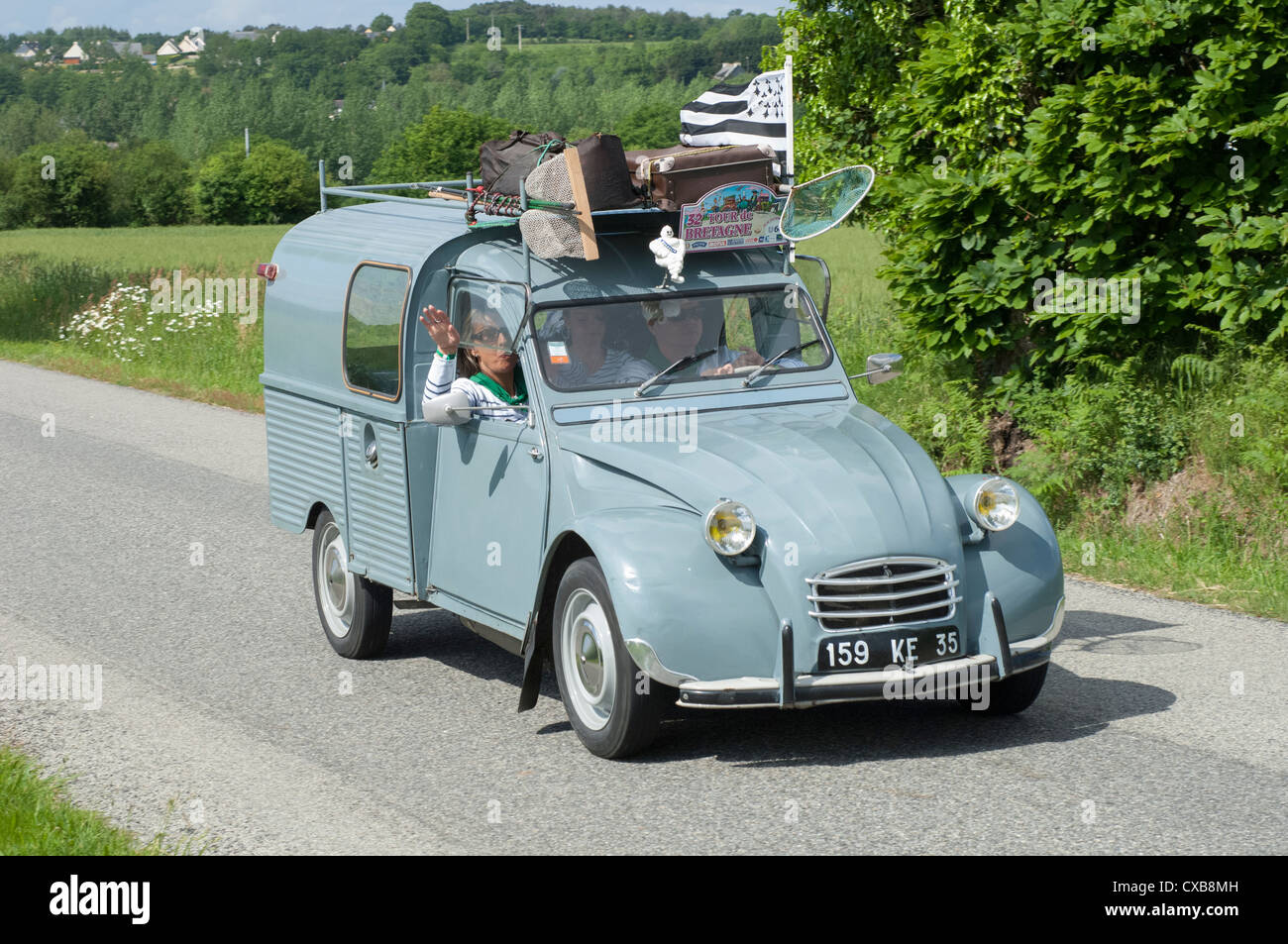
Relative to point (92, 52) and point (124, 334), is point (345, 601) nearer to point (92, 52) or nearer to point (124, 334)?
point (124, 334)

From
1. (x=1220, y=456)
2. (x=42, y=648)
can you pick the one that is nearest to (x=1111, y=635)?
(x=1220, y=456)

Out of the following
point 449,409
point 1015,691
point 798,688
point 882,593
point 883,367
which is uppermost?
point 883,367

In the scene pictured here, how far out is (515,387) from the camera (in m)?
7.32

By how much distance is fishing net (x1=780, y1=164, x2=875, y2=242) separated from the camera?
736 cm

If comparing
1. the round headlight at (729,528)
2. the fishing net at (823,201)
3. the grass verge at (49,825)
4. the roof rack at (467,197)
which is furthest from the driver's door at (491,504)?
the grass verge at (49,825)

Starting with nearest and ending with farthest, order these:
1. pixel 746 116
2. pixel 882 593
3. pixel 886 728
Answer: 1. pixel 882 593
2. pixel 886 728
3. pixel 746 116

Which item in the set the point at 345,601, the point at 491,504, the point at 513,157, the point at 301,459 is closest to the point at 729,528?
the point at 491,504

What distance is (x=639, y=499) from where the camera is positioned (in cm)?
643

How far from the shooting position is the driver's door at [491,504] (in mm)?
6840

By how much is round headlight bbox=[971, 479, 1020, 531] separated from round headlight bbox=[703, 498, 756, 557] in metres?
1.05

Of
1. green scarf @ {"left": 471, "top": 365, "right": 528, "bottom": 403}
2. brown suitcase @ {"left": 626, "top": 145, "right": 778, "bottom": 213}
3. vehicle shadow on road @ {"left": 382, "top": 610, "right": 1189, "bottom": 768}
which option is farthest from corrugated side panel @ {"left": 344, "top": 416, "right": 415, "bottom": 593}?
brown suitcase @ {"left": 626, "top": 145, "right": 778, "bottom": 213}

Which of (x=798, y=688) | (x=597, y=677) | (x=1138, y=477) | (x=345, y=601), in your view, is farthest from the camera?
(x=1138, y=477)

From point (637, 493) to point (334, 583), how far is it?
270cm

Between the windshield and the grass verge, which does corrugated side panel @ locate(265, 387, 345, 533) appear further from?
the grass verge
